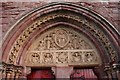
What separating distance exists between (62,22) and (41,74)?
A: 1257 millimetres

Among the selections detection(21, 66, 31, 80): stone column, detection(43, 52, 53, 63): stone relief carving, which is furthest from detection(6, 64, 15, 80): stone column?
detection(43, 52, 53, 63): stone relief carving

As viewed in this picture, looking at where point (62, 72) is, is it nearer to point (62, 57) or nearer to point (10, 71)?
point (62, 57)

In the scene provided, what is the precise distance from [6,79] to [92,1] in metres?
2.49

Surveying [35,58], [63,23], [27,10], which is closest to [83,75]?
[35,58]

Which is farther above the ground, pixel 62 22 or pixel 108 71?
pixel 62 22

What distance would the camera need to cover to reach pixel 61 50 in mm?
5348

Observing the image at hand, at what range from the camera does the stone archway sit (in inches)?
193

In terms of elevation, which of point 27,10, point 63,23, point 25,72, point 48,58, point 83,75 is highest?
point 27,10

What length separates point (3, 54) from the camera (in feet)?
15.7

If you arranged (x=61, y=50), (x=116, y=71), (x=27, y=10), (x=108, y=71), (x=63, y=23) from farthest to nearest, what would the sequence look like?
(x=63, y=23), (x=61, y=50), (x=27, y=10), (x=108, y=71), (x=116, y=71)

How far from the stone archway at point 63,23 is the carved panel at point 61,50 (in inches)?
3.9

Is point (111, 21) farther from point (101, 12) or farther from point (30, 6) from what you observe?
point (30, 6)

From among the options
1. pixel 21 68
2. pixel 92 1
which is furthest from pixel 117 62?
pixel 21 68

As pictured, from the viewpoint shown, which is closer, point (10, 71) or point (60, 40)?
point (10, 71)
